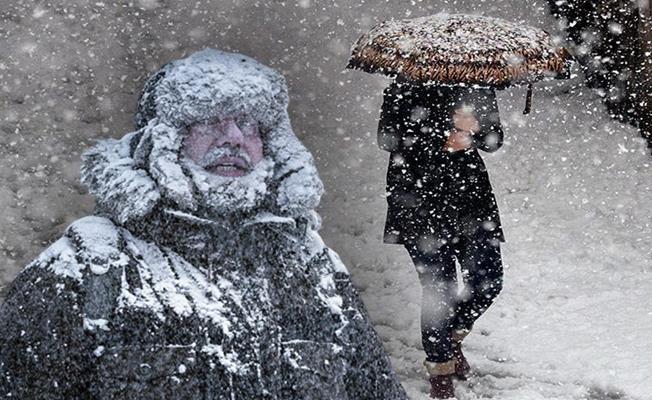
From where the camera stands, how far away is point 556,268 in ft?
20.4

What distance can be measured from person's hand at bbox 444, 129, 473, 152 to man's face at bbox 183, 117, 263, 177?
58.9 inches

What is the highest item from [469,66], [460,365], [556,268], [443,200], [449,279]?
[469,66]

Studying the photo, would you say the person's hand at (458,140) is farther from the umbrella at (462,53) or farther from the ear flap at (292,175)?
the ear flap at (292,175)

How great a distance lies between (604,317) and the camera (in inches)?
224

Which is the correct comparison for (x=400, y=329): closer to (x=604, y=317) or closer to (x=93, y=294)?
(x=604, y=317)

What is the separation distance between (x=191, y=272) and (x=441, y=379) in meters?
1.98

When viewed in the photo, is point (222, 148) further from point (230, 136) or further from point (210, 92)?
point (210, 92)

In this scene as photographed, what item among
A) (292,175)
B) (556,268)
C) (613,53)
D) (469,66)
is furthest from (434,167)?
(613,53)

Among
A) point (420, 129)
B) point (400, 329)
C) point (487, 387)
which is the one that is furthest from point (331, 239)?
point (420, 129)

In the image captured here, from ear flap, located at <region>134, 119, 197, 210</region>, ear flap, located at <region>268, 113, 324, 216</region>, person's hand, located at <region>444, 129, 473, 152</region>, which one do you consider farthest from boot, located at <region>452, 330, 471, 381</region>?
ear flap, located at <region>134, 119, 197, 210</region>

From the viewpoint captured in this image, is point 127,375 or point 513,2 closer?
point 127,375

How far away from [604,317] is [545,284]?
1.59 ft

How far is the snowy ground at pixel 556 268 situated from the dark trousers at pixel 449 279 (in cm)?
42

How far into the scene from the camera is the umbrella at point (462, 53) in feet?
11.6
